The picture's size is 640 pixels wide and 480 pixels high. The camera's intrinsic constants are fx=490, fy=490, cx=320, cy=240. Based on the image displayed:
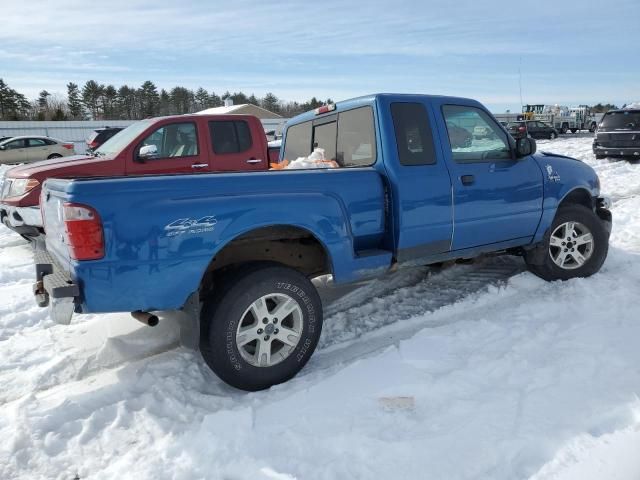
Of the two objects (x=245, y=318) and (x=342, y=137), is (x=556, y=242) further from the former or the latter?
(x=245, y=318)

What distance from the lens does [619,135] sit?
1543 cm

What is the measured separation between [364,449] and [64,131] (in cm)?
3782

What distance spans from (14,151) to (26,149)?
1.55 feet

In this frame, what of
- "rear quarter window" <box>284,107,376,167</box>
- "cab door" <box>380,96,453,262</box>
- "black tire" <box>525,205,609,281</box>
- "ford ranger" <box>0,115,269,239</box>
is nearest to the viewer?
"cab door" <box>380,96,453,262</box>

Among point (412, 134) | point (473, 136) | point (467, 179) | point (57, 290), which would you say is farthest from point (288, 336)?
point (473, 136)

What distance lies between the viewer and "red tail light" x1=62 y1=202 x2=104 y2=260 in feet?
8.80

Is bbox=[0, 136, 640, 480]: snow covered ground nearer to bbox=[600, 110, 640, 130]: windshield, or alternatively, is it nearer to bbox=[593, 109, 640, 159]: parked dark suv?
bbox=[593, 109, 640, 159]: parked dark suv

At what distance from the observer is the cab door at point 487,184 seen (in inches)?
164

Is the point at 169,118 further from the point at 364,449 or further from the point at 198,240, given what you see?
the point at 364,449

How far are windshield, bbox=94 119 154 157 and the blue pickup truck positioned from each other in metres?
3.43

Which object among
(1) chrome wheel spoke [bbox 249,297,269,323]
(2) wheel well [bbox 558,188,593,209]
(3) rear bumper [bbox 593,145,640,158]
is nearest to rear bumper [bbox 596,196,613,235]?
(2) wheel well [bbox 558,188,593,209]

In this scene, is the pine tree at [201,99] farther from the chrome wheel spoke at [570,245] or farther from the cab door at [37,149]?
the chrome wheel spoke at [570,245]

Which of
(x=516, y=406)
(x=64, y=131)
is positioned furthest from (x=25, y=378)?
(x=64, y=131)

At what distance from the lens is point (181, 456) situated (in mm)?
2551
